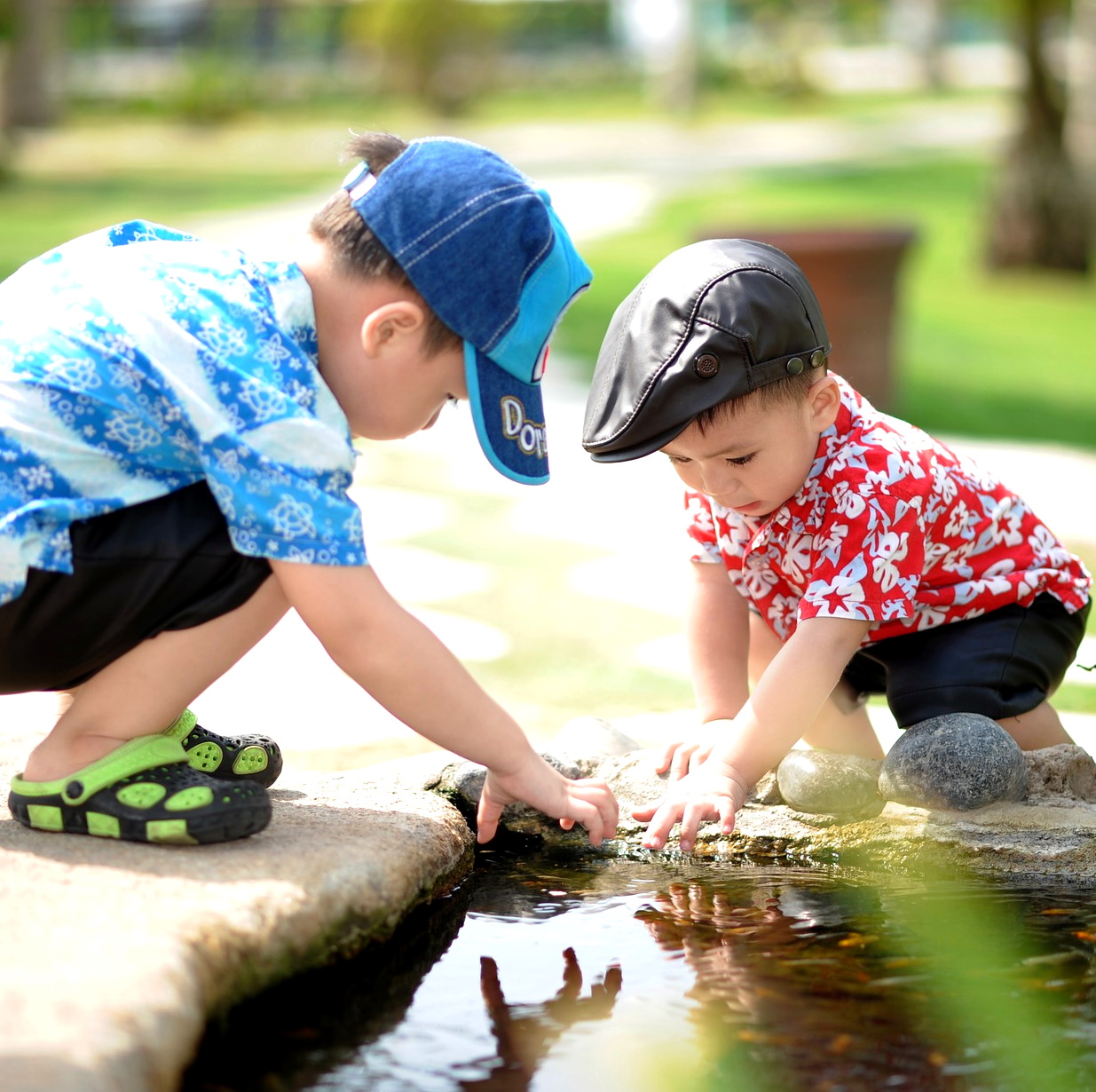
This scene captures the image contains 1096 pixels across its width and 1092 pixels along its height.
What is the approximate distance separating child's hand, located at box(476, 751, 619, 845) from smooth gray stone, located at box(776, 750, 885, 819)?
313 mm

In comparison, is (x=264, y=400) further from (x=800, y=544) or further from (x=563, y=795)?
(x=800, y=544)

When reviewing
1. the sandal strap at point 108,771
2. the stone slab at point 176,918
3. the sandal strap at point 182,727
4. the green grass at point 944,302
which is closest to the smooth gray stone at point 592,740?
the stone slab at point 176,918

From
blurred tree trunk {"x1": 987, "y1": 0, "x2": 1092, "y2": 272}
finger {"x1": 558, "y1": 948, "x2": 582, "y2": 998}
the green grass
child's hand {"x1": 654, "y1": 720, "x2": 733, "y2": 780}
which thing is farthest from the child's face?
blurred tree trunk {"x1": 987, "y1": 0, "x2": 1092, "y2": 272}

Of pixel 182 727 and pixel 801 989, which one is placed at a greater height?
pixel 182 727

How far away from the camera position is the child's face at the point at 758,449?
2025 mm

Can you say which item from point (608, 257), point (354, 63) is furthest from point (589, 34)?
point (608, 257)

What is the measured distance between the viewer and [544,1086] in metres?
1.46

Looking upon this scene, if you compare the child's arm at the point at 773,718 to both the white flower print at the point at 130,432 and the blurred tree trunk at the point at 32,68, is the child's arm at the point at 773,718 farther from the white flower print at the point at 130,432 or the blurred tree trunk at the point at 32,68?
the blurred tree trunk at the point at 32,68

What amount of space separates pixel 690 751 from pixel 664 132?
22.8 meters

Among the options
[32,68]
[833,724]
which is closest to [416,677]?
[833,724]

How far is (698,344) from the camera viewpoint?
1.96m

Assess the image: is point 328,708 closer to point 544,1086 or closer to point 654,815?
point 654,815

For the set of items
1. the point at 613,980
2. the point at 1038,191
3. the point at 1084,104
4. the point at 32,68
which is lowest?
the point at 613,980

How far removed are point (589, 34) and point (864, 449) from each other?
37520 mm
